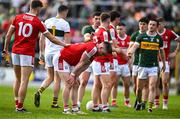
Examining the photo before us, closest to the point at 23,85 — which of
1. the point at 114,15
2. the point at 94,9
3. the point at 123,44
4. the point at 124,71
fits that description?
the point at 114,15

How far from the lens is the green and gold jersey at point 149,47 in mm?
21734

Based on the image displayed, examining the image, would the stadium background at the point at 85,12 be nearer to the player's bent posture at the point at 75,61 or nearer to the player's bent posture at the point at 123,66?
the player's bent posture at the point at 123,66

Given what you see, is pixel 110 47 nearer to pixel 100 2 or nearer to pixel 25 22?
pixel 25 22

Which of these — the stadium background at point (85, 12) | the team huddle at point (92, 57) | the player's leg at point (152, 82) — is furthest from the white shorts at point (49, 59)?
the stadium background at point (85, 12)

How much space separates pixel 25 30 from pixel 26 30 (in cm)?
3

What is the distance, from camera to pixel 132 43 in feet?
75.1

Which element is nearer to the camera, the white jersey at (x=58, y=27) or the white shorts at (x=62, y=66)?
the white shorts at (x=62, y=66)

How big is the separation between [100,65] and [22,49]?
7.81 ft

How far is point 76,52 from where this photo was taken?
19047 millimetres

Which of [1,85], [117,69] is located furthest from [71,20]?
[117,69]

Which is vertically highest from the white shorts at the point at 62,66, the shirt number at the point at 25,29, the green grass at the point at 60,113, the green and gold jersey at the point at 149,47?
the shirt number at the point at 25,29

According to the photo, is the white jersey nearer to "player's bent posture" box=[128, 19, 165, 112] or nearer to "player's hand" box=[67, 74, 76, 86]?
"player's bent posture" box=[128, 19, 165, 112]

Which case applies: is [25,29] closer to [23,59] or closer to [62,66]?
[23,59]

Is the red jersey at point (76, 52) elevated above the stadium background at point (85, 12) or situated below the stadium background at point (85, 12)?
below
